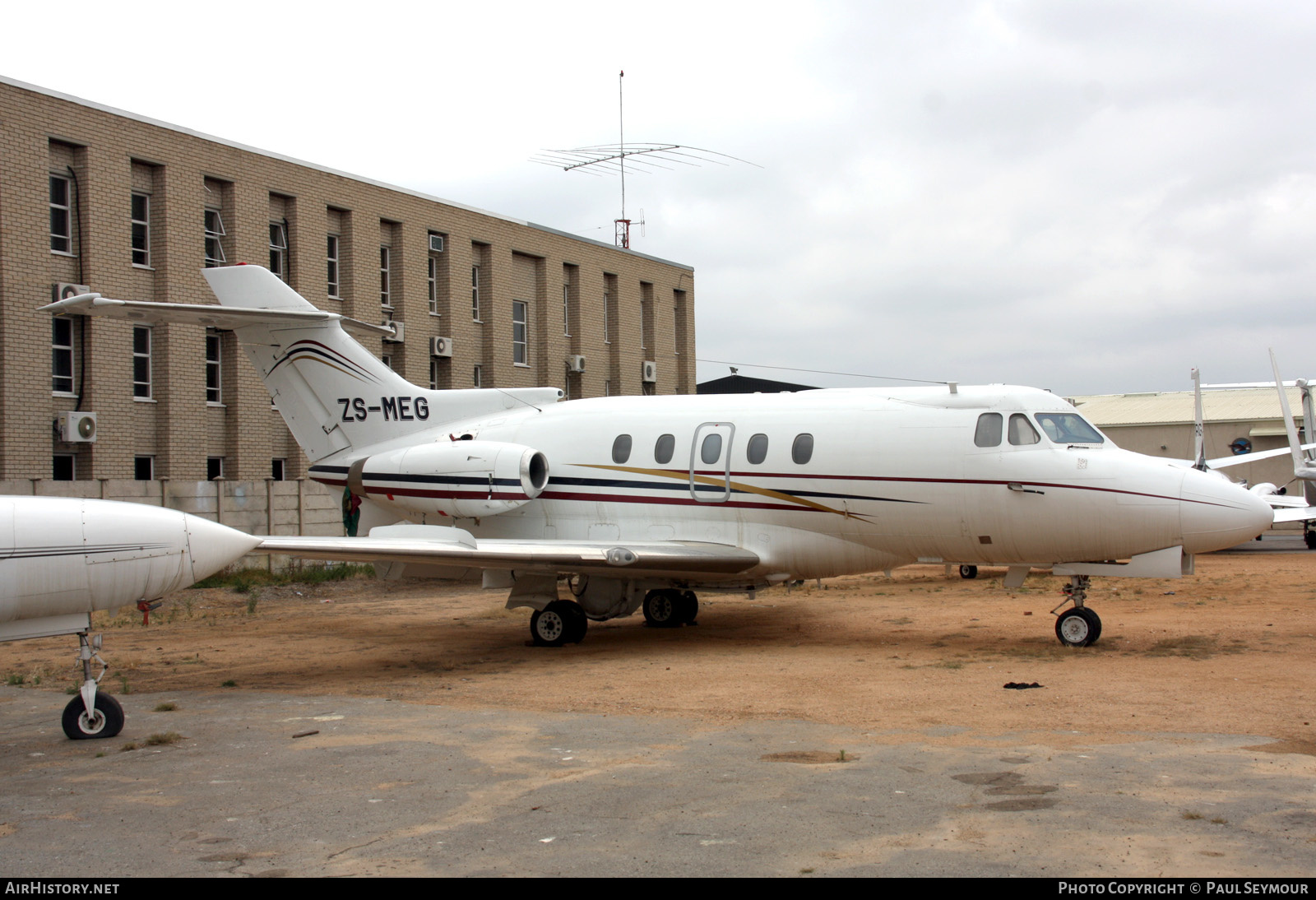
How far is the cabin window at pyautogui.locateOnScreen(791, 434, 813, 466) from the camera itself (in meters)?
13.9

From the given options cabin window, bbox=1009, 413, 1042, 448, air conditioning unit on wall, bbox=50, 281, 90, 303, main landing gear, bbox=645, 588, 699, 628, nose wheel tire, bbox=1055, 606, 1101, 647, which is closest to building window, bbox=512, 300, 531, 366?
air conditioning unit on wall, bbox=50, 281, 90, 303

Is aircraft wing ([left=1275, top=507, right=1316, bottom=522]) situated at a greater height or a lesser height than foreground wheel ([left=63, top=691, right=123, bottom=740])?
greater

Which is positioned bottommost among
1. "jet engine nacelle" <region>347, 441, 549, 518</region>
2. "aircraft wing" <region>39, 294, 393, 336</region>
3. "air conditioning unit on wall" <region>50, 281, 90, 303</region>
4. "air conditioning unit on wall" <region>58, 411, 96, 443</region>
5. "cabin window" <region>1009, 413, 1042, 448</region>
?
"jet engine nacelle" <region>347, 441, 549, 518</region>

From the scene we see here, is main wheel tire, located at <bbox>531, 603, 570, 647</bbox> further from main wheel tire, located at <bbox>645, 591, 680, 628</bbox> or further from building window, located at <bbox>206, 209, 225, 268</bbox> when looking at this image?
building window, located at <bbox>206, 209, 225, 268</bbox>

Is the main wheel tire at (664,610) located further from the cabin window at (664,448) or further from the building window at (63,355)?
the building window at (63,355)

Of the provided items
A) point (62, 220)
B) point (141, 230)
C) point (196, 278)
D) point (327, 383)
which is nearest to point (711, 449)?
point (327, 383)

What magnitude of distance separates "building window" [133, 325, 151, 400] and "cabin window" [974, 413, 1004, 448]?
763 inches

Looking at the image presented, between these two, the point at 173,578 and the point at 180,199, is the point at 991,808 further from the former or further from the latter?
the point at 180,199

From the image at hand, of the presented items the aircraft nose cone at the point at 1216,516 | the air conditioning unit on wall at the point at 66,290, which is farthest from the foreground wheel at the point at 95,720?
the air conditioning unit on wall at the point at 66,290

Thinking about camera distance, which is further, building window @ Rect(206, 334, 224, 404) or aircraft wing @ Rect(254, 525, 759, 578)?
building window @ Rect(206, 334, 224, 404)

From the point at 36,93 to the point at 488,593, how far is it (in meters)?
13.8

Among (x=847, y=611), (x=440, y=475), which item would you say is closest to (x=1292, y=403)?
(x=847, y=611)

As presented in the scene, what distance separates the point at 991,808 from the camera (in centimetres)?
616

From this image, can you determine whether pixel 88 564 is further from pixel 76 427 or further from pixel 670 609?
pixel 76 427
